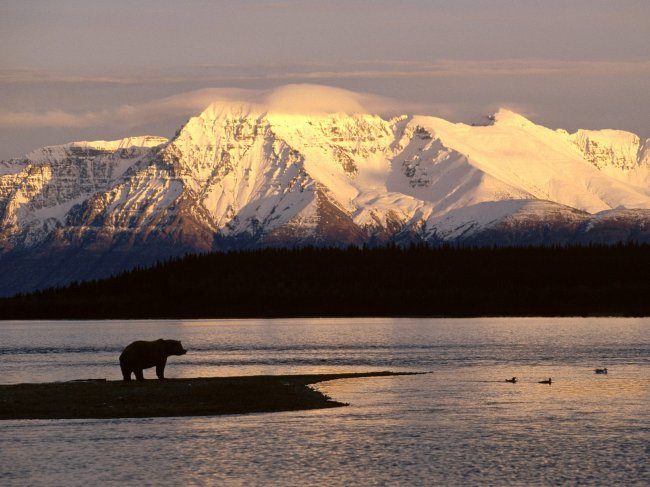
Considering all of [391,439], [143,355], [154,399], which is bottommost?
[391,439]

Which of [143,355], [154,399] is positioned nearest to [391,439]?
[154,399]

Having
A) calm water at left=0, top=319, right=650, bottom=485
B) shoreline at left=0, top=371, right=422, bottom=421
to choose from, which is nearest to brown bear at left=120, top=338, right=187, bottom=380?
shoreline at left=0, top=371, right=422, bottom=421

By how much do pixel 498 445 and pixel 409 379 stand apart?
117 ft

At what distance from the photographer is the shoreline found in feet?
240

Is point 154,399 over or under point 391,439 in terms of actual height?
over

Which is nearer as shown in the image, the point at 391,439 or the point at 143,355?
the point at 391,439

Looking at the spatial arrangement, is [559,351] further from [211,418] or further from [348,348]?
[211,418]

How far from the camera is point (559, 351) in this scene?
140m

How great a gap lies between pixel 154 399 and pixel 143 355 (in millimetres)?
11700

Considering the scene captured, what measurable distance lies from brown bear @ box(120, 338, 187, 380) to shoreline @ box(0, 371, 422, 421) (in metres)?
1.57

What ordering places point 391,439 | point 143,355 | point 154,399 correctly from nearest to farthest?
point 391,439 < point 154,399 < point 143,355

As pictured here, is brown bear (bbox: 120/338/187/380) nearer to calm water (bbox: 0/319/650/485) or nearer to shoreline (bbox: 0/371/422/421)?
shoreline (bbox: 0/371/422/421)

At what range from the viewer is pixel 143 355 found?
88.8 meters

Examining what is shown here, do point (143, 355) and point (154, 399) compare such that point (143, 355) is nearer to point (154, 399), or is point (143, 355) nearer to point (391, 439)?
point (154, 399)
